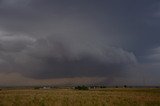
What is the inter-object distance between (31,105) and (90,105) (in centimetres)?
583

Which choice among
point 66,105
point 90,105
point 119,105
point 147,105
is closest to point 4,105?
point 66,105

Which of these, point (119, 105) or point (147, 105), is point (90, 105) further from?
point (147, 105)

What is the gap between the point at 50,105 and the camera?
2639cm

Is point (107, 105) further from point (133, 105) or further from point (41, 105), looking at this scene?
point (41, 105)

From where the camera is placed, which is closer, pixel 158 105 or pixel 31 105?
pixel 31 105

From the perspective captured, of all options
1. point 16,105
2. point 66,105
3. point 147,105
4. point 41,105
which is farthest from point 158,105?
point 16,105

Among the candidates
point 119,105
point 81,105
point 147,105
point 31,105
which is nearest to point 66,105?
point 81,105

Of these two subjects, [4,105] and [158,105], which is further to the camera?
[158,105]

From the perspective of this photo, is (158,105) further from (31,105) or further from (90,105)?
(31,105)

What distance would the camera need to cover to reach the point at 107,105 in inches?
1101

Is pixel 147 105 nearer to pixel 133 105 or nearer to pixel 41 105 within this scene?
pixel 133 105

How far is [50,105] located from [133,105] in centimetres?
844

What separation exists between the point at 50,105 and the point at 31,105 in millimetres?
1891

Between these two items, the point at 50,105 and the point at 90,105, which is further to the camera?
the point at 90,105
